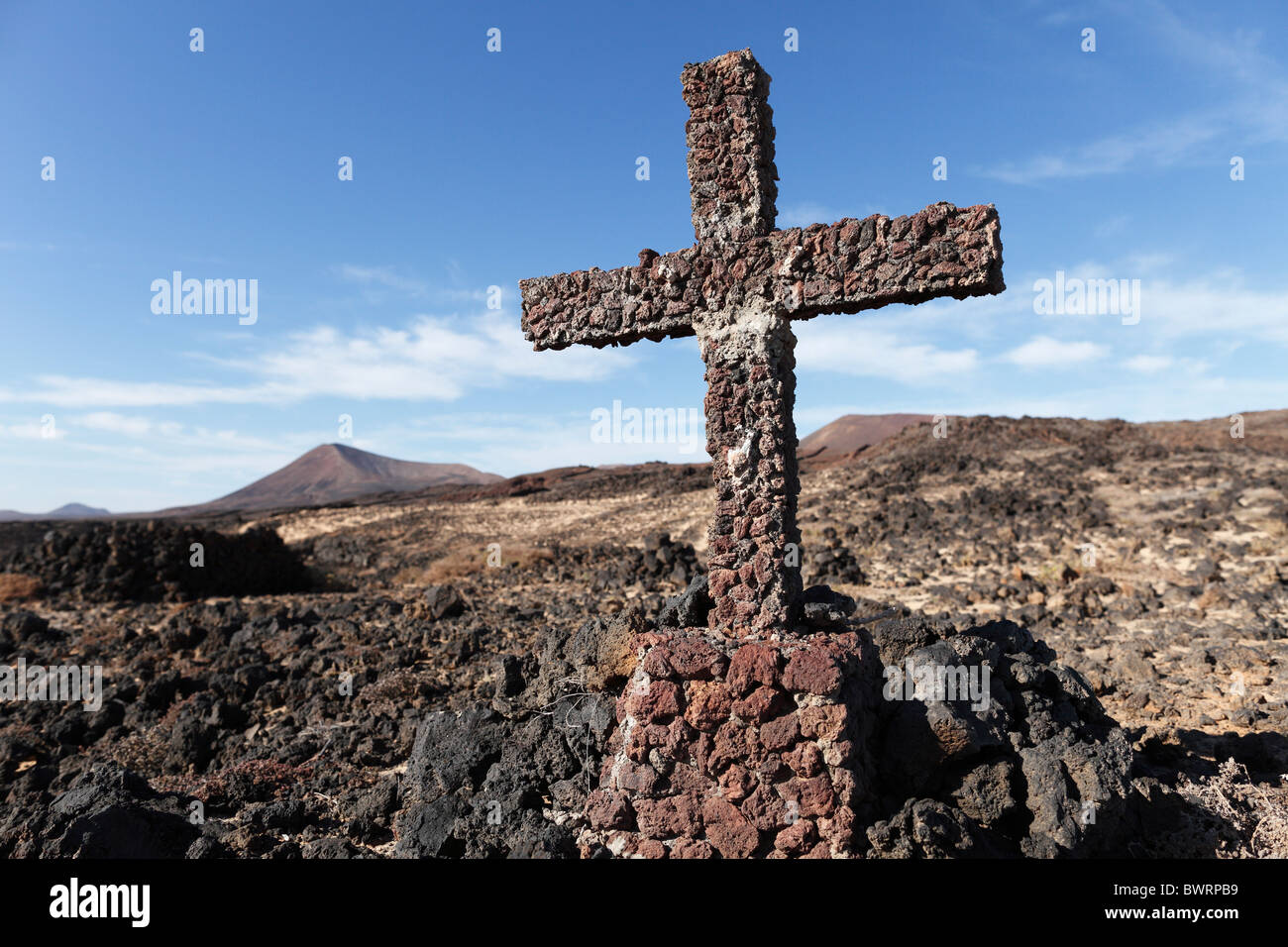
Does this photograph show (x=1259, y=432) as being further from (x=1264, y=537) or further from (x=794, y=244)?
(x=794, y=244)

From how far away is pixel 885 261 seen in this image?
171 inches

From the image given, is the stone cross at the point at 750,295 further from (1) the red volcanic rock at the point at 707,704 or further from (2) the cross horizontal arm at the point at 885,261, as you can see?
(1) the red volcanic rock at the point at 707,704

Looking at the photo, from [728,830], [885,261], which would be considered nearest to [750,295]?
[885,261]

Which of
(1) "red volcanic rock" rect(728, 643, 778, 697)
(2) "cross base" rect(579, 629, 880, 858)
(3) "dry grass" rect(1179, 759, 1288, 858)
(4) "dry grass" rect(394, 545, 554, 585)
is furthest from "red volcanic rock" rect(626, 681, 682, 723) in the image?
(4) "dry grass" rect(394, 545, 554, 585)

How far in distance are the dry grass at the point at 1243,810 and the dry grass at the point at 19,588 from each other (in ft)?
62.1

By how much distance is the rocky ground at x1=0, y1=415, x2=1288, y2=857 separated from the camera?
485cm

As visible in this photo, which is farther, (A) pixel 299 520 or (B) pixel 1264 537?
(A) pixel 299 520

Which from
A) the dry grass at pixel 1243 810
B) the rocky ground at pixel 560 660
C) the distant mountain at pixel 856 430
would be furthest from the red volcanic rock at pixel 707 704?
the distant mountain at pixel 856 430

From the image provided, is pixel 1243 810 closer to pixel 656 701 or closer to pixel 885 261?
pixel 656 701

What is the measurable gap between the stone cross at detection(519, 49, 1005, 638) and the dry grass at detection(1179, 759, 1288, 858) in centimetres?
293

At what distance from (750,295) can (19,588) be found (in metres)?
17.5

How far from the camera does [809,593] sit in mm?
5496

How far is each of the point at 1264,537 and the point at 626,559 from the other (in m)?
11.5
